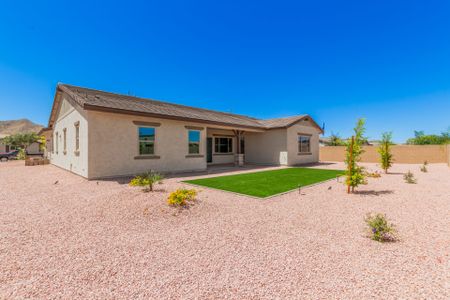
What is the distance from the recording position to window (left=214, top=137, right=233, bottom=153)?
18.0m

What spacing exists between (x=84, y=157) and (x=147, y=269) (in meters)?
9.32

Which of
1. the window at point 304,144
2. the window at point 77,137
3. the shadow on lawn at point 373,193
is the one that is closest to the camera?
the shadow on lawn at point 373,193

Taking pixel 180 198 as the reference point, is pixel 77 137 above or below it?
above

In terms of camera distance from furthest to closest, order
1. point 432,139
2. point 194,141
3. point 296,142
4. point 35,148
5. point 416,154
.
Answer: point 432,139, point 35,148, point 416,154, point 296,142, point 194,141

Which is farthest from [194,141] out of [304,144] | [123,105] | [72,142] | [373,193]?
[304,144]

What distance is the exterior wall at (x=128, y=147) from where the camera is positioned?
9562 mm

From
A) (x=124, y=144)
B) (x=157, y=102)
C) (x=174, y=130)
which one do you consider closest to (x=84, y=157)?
(x=124, y=144)

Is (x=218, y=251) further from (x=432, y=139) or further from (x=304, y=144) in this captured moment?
(x=432, y=139)

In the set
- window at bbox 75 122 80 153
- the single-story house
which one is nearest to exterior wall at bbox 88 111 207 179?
the single-story house

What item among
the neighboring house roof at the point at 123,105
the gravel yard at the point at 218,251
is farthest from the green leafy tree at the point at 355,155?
the neighboring house roof at the point at 123,105

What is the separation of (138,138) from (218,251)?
9.21 metres

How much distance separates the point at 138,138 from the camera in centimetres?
1088

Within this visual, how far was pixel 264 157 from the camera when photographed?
731 inches

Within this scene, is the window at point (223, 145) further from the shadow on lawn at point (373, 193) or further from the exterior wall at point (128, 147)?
the shadow on lawn at point (373, 193)
